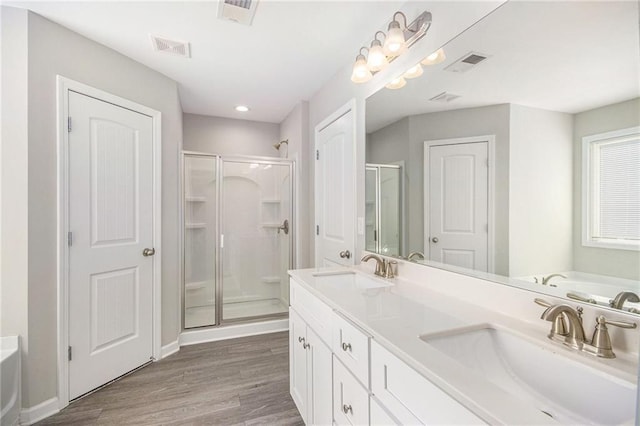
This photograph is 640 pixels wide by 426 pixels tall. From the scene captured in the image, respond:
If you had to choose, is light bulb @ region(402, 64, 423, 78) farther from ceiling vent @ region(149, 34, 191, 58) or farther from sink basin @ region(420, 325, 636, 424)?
ceiling vent @ region(149, 34, 191, 58)

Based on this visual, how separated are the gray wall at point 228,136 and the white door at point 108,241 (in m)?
1.28

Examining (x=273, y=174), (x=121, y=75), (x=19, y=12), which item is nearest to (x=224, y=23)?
(x=121, y=75)

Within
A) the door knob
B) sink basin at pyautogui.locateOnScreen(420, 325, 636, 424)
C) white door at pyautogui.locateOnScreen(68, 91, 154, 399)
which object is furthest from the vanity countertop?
white door at pyautogui.locateOnScreen(68, 91, 154, 399)

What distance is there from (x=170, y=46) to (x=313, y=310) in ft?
6.97

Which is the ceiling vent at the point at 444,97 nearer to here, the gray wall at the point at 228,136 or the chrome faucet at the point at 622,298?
the chrome faucet at the point at 622,298

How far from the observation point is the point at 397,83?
5.63 ft

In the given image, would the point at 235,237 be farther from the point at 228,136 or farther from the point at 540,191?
the point at 540,191

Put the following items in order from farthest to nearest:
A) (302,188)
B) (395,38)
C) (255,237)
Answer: (255,237) → (302,188) → (395,38)

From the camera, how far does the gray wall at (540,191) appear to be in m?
0.96

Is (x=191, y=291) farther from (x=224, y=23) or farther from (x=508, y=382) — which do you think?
(x=508, y=382)

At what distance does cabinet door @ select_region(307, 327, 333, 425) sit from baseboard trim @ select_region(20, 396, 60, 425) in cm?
163

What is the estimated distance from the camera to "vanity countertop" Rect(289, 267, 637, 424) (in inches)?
22.7

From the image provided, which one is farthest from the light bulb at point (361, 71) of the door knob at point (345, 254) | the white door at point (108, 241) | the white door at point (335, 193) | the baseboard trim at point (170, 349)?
the baseboard trim at point (170, 349)

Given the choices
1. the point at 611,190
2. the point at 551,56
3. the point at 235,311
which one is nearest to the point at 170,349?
the point at 235,311
